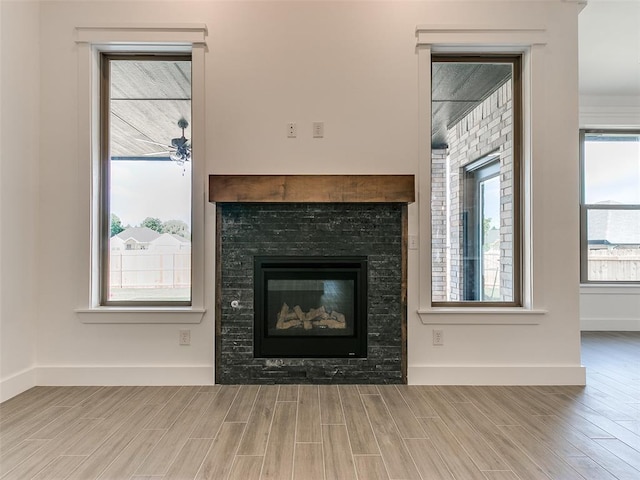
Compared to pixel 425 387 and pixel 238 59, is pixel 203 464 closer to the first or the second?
pixel 425 387

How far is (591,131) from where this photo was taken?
4.84 metres

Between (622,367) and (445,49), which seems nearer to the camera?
(445,49)

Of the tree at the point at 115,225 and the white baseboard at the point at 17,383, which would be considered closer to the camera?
the white baseboard at the point at 17,383

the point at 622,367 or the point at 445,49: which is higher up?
the point at 445,49

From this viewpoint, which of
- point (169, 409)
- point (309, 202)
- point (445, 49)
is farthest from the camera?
point (445, 49)

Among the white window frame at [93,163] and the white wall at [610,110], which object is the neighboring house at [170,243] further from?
the white wall at [610,110]

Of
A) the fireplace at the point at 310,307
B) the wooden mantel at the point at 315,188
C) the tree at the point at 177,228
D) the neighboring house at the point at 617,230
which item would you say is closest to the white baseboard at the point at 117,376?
the fireplace at the point at 310,307

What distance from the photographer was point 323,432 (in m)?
2.08

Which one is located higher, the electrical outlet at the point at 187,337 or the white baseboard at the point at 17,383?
the electrical outlet at the point at 187,337

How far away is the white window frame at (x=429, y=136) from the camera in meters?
2.86

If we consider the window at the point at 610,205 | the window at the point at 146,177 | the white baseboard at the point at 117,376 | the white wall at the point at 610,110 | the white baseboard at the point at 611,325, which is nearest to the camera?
the white baseboard at the point at 117,376

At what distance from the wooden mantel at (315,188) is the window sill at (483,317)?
2.90 feet

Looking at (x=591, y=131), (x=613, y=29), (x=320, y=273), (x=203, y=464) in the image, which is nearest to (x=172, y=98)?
(x=320, y=273)

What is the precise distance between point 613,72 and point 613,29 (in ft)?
3.13
